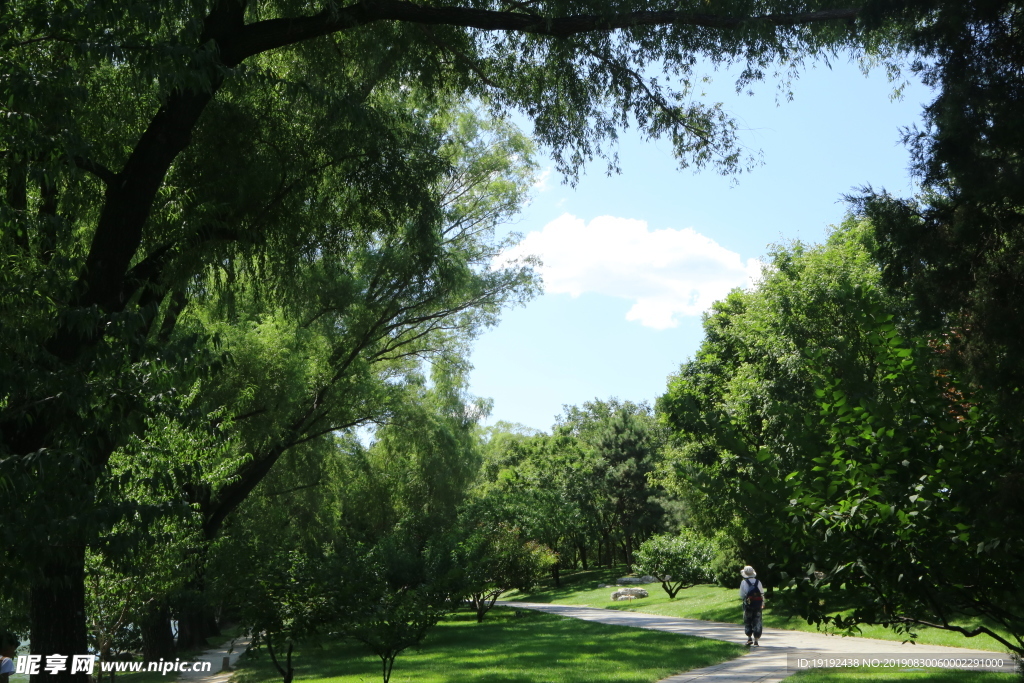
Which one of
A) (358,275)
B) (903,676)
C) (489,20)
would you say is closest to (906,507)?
(489,20)

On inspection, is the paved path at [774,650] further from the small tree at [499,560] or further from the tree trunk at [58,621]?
the tree trunk at [58,621]

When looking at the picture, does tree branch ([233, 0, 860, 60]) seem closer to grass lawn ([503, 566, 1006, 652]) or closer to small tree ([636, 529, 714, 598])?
grass lawn ([503, 566, 1006, 652])

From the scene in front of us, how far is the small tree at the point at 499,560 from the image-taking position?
24833 mm

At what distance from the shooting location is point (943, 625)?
6113 millimetres

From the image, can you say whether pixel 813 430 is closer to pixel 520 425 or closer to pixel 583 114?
pixel 583 114

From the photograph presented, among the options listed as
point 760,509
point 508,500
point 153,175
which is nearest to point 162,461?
point 153,175

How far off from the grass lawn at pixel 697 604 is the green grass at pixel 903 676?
0.76 meters

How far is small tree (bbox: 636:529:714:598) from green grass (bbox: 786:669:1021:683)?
807 inches

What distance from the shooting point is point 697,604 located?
29.9 m

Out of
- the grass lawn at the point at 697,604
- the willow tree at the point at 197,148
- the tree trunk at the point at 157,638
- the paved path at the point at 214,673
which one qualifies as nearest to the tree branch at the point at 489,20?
the willow tree at the point at 197,148

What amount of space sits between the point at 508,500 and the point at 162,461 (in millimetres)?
22369

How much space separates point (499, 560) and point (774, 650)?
42.9ft

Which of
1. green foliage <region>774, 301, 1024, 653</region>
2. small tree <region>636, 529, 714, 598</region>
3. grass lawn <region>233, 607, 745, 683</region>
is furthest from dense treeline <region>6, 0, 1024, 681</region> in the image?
small tree <region>636, 529, 714, 598</region>

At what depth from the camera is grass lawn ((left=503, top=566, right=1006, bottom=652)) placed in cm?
1673
